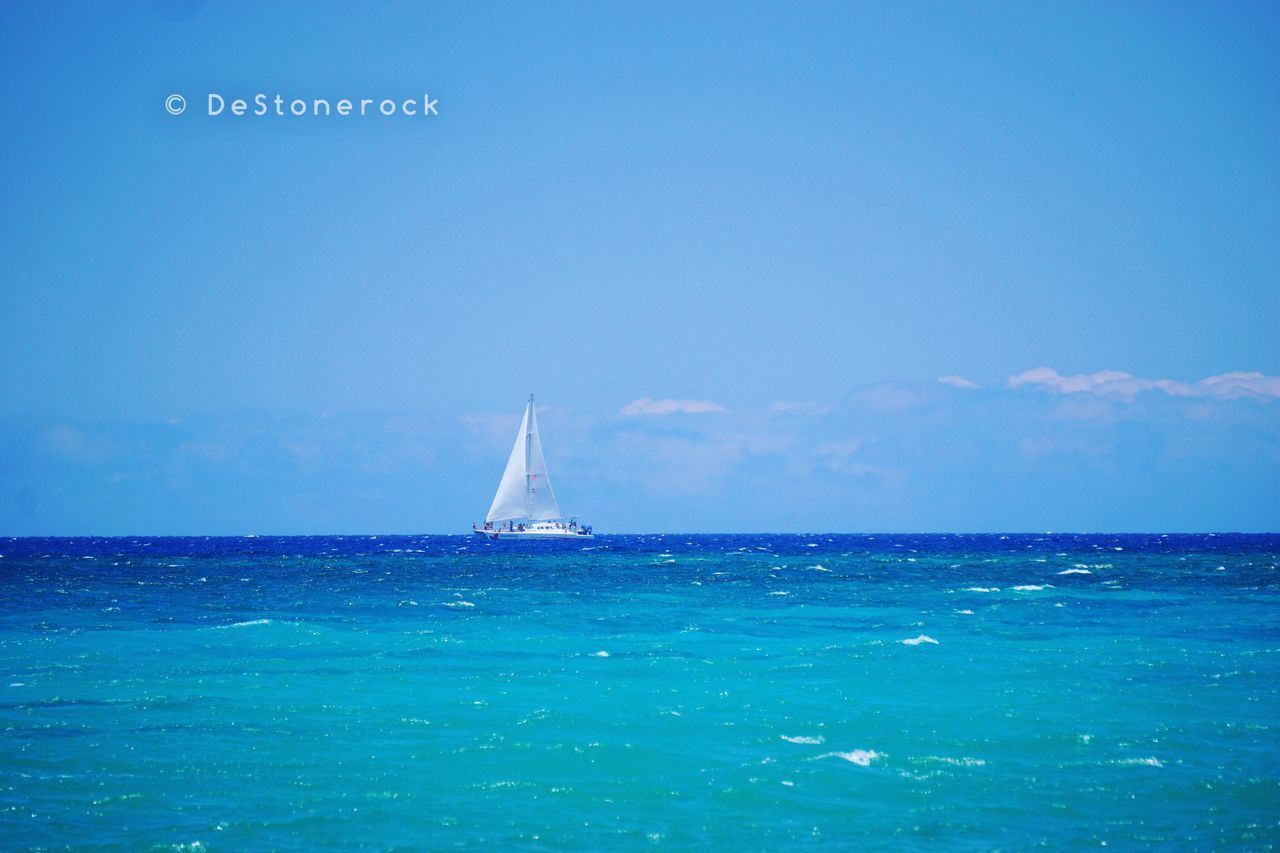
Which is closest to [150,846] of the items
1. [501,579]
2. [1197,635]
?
[1197,635]

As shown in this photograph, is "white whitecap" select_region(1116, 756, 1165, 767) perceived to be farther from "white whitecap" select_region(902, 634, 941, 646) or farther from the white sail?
the white sail

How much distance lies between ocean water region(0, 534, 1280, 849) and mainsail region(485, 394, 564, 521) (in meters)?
84.2

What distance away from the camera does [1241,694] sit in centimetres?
2519

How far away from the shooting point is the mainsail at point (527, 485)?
12888cm

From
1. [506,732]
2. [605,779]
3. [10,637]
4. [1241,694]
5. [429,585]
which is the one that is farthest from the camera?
[429,585]

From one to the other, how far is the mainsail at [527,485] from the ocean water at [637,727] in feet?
276

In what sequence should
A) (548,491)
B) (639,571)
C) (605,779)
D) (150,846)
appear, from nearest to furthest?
(150,846)
(605,779)
(639,571)
(548,491)

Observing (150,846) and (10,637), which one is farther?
(10,637)

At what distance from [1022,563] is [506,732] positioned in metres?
75.9

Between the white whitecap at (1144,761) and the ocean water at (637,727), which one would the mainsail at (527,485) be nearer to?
the ocean water at (637,727)

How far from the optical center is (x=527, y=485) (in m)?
130

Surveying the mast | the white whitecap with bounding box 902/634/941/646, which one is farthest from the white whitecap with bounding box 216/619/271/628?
the mast

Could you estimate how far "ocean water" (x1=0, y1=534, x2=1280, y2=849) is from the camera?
15766 millimetres

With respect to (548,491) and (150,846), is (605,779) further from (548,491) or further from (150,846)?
(548,491)
